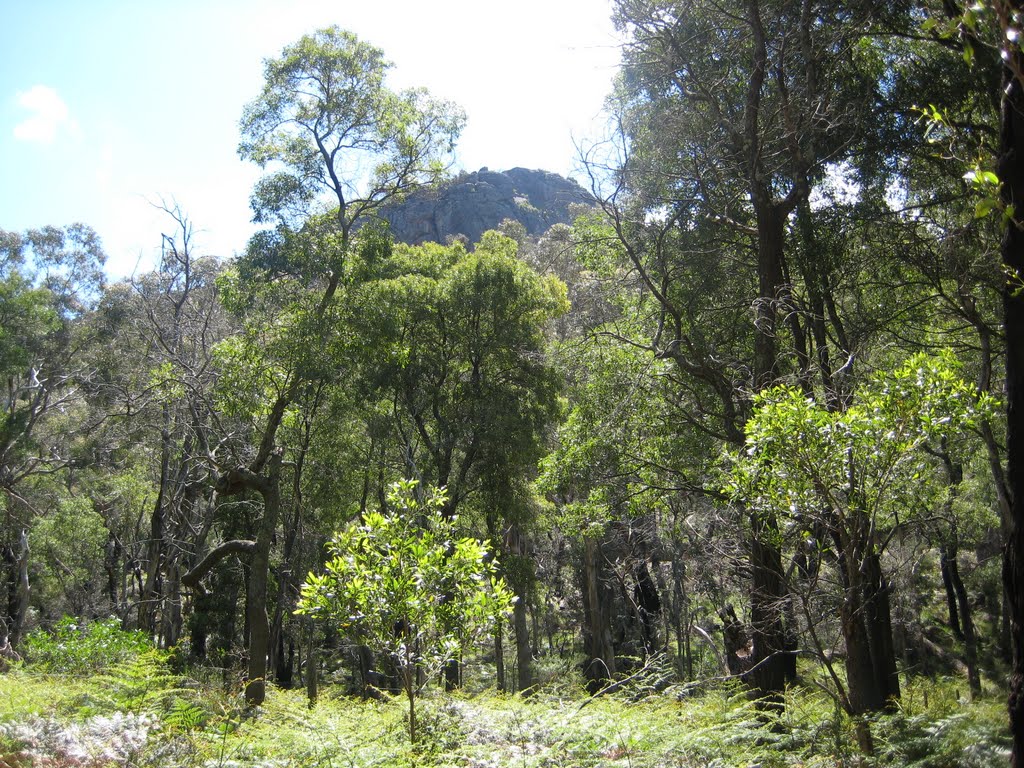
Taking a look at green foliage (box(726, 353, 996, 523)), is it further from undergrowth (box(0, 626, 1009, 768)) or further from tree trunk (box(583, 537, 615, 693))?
tree trunk (box(583, 537, 615, 693))

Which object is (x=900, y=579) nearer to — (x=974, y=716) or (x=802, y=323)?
(x=802, y=323)

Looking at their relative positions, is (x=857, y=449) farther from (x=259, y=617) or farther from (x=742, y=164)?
(x=259, y=617)

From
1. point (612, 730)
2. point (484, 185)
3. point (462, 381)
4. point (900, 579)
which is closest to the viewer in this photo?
point (612, 730)

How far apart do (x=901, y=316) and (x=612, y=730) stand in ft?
22.4

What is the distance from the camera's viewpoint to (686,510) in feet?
45.2

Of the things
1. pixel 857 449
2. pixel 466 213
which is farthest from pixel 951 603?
pixel 466 213

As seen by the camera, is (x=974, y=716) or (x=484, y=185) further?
(x=484, y=185)

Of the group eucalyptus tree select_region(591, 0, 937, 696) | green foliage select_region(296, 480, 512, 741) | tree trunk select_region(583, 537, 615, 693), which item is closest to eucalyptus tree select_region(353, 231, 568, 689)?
tree trunk select_region(583, 537, 615, 693)

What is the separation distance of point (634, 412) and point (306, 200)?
6740 mm

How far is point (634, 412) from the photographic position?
33.5 feet

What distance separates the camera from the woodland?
5.66m

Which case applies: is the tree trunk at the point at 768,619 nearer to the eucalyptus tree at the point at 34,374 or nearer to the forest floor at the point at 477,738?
the forest floor at the point at 477,738

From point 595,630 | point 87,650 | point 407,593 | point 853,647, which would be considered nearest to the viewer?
point 407,593

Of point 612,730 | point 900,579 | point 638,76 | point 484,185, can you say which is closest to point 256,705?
point 612,730
